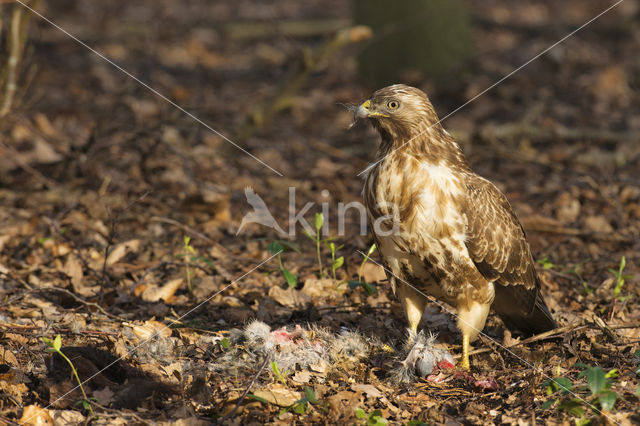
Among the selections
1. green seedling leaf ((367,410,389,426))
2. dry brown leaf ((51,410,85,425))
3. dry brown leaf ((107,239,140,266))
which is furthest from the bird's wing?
dry brown leaf ((107,239,140,266))

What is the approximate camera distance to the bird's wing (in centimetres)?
412

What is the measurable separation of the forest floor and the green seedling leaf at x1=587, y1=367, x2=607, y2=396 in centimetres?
2

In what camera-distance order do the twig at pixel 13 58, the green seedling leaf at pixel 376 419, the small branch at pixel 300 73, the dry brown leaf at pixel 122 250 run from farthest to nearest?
the small branch at pixel 300 73
the twig at pixel 13 58
the dry brown leaf at pixel 122 250
the green seedling leaf at pixel 376 419

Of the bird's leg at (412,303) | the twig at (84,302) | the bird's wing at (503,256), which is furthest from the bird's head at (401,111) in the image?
the twig at (84,302)

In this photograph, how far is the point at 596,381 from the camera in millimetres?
3053

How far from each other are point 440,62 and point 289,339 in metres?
6.65

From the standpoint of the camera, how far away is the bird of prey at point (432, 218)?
13.1 feet

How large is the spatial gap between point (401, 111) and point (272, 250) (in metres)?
1.20

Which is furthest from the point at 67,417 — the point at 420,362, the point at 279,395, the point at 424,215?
the point at 424,215

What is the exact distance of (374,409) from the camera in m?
3.62

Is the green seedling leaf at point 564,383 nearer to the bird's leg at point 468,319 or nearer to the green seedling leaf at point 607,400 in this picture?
the green seedling leaf at point 607,400

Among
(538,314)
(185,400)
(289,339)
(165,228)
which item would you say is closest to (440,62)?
(165,228)

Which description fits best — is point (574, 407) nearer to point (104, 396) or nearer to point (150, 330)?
point (104, 396)

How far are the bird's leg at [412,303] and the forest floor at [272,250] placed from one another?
7.9 inches
